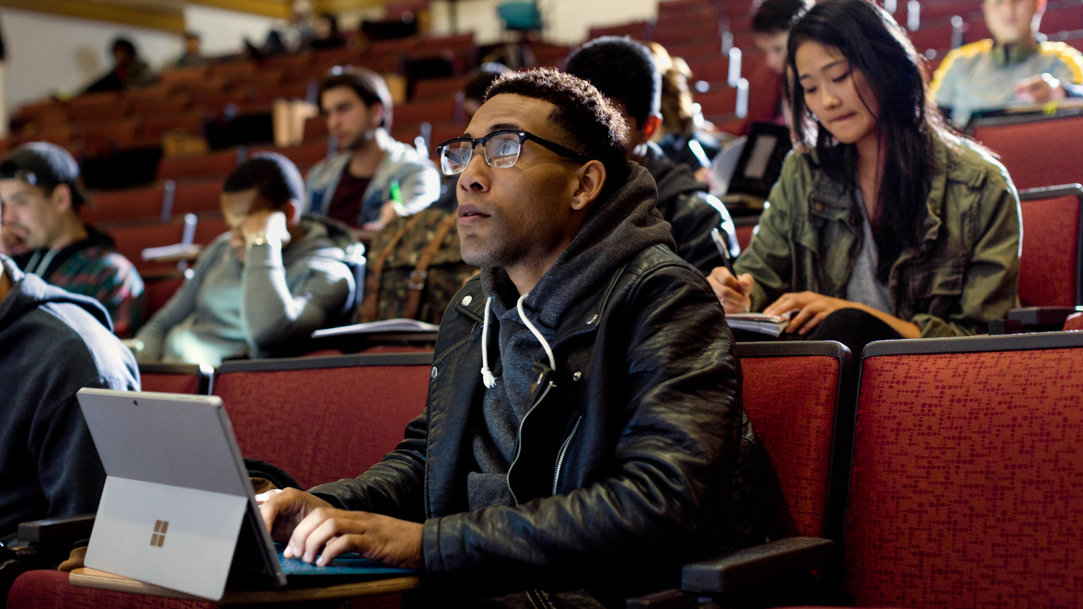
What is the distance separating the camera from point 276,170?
248 cm

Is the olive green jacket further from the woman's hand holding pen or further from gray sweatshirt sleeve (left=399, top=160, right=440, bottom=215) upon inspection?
gray sweatshirt sleeve (left=399, top=160, right=440, bottom=215)

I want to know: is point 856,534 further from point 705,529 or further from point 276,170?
point 276,170

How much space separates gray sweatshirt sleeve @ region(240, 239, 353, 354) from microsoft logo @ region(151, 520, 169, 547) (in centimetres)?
129

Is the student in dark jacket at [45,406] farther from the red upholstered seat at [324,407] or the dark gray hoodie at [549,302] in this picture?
the dark gray hoodie at [549,302]

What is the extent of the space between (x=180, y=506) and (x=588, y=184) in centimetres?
56

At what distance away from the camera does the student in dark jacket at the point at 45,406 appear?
141cm

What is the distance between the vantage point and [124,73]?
9.67 meters

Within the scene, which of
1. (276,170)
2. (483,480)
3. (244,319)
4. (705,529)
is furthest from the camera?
(276,170)

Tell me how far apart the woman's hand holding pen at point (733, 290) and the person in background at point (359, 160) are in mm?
1719

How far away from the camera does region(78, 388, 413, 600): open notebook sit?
2.75ft

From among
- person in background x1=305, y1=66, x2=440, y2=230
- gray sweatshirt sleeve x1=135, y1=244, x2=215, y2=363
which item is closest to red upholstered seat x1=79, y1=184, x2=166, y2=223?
person in background x1=305, y1=66, x2=440, y2=230

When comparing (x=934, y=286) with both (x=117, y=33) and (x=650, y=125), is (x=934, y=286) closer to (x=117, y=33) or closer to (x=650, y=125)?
(x=650, y=125)

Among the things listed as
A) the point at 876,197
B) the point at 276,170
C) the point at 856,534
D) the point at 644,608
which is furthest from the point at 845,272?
the point at 276,170

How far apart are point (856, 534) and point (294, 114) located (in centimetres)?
599
